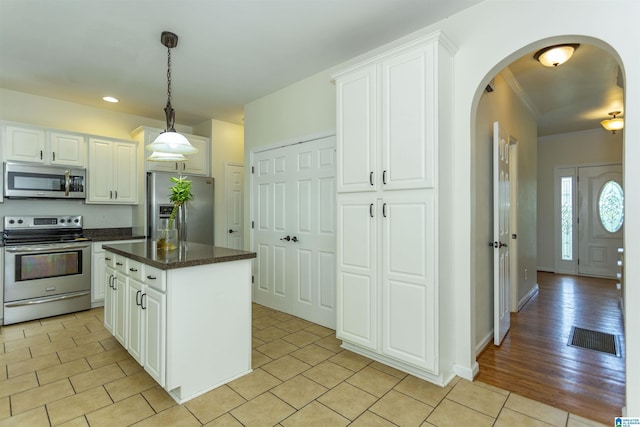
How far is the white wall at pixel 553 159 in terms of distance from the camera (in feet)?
20.1

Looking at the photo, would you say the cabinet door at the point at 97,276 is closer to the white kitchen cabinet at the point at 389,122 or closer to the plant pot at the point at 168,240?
the plant pot at the point at 168,240

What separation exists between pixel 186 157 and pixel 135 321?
9.95 feet

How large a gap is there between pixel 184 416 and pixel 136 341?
29.5 inches

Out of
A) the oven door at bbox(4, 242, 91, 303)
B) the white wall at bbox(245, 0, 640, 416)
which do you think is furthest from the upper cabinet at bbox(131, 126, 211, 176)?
the white wall at bbox(245, 0, 640, 416)

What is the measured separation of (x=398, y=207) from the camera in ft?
8.00

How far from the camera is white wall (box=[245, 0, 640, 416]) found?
172 cm

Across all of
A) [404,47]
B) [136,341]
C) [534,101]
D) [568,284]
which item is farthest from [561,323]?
[136,341]

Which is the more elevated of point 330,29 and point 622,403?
point 330,29

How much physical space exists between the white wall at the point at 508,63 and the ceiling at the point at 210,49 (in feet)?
0.91

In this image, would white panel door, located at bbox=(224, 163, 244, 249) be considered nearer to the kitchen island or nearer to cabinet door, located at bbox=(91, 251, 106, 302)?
cabinet door, located at bbox=(91, 251, 106, 302)

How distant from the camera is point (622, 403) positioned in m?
2.08

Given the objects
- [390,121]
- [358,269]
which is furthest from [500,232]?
[390,121]

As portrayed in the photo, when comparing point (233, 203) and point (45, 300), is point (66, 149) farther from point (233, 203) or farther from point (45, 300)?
point (233, 203)

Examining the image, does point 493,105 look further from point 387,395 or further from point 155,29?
point 155,29
